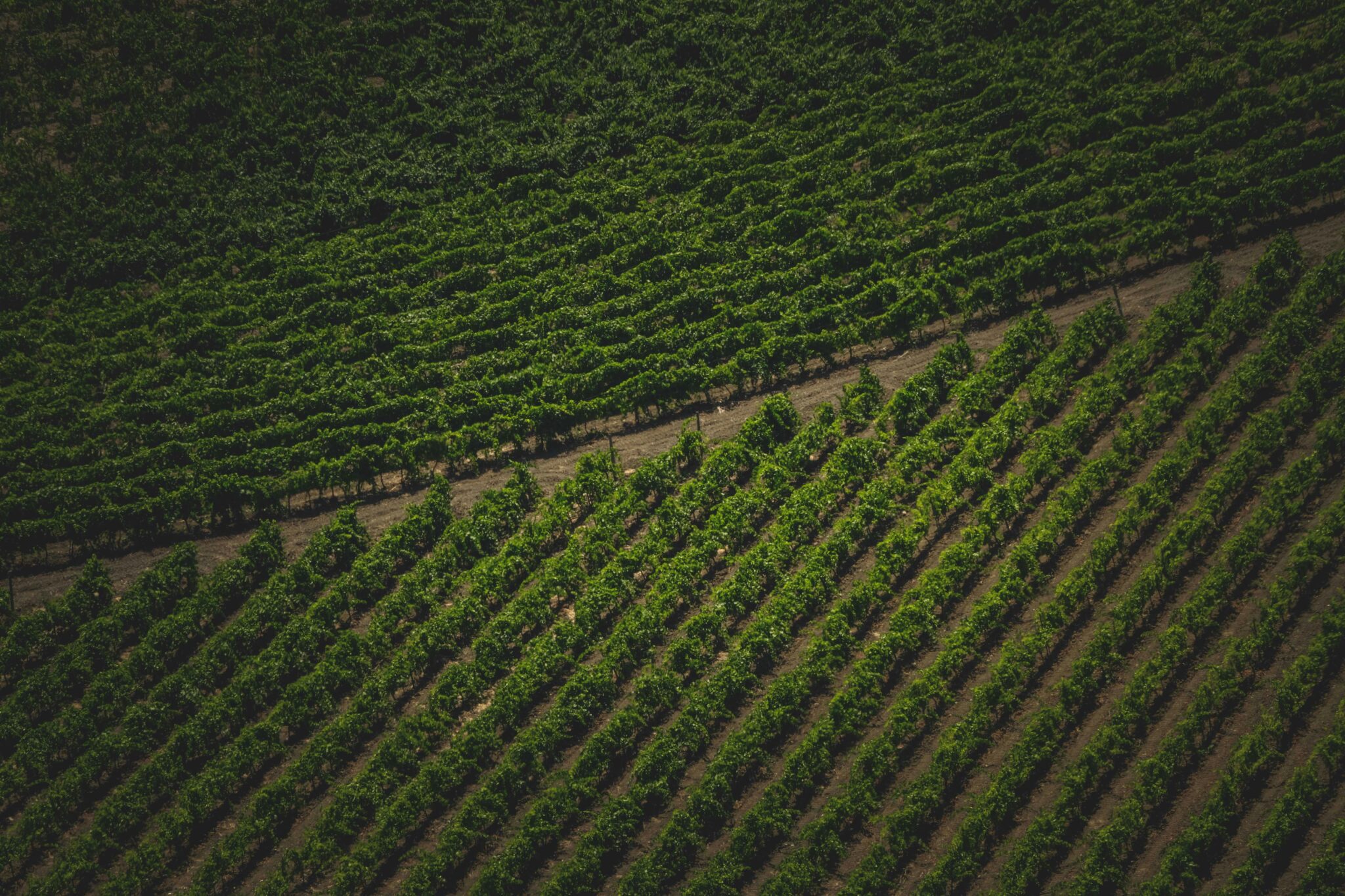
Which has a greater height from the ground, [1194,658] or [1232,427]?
[1232,427]

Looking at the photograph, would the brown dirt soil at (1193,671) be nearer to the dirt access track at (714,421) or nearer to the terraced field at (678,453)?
the terraced field at (678,453)

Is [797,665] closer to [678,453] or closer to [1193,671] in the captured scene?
[678,453]

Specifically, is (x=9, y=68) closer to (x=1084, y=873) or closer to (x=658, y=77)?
(x=658, y=77)

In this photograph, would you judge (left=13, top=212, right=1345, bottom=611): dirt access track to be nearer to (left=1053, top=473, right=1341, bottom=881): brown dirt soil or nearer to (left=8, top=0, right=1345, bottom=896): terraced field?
(left=8, top=0, right=1345, bottom=896): terraced field

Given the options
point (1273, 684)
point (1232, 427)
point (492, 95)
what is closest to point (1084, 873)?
point (1273, 684)

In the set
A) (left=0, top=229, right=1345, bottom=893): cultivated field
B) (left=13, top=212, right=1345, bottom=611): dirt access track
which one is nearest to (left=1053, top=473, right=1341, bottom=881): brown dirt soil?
(left=0, top=229, right=1345, bottom=893): cultivated field

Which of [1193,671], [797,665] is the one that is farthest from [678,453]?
[1193,671]
